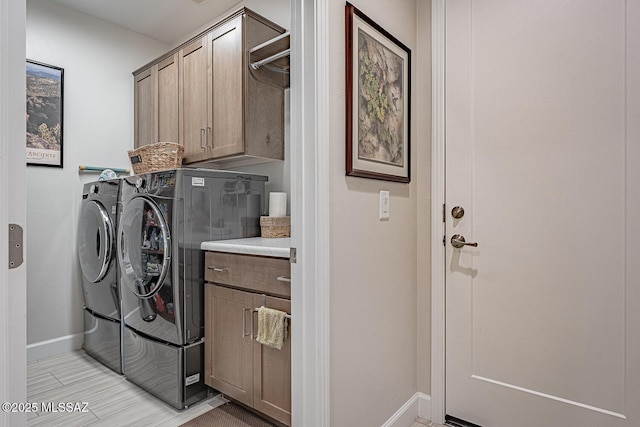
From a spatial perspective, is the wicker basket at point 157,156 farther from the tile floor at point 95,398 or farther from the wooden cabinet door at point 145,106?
the tile floor at point 95,398

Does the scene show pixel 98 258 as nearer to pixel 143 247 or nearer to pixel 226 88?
pixel 143 247

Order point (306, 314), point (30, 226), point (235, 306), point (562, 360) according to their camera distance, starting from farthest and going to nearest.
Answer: point (30, 226)
point (235, 306)
point (562, 360)
point (306, 314)

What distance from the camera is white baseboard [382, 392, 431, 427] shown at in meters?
1.71

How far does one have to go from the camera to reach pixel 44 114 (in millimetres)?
2748

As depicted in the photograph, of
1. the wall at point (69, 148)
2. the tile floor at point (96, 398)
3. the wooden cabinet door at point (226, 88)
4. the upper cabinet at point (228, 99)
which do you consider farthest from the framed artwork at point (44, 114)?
the tile floor at point (96, 398)

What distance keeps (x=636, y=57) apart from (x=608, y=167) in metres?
0.42

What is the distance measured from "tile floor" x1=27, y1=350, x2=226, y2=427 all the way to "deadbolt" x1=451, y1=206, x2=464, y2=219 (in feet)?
5.50

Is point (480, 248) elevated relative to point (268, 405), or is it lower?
elevated

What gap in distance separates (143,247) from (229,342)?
780mm

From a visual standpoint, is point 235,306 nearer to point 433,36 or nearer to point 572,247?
point 572,247

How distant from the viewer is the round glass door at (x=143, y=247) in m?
2.03

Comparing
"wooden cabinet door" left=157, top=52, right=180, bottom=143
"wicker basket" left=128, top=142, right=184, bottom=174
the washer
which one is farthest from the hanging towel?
"wooden cabinet door" left=157, top=52, right=180, bottom=143

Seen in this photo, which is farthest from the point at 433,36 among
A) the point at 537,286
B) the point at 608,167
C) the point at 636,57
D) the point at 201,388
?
the point at 201,388

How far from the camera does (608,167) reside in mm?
1438
